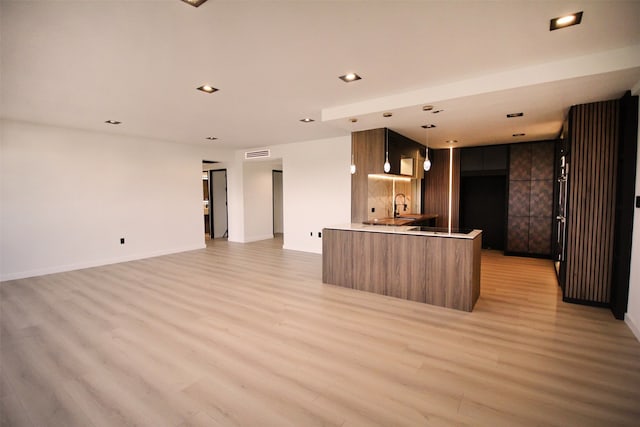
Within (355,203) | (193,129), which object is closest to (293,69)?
(355,203)

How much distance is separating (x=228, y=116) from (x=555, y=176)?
22.3 feet

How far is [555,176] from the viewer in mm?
6512

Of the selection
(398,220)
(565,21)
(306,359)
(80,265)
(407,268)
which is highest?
(565,21)

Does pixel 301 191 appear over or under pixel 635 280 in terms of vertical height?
over

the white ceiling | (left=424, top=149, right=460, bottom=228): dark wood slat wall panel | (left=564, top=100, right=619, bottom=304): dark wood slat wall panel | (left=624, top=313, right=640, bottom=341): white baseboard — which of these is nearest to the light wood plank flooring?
(left=624, top=313, right=640, bottom=341): white baseboard

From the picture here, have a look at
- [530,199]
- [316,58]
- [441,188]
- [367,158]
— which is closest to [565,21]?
[316,58]

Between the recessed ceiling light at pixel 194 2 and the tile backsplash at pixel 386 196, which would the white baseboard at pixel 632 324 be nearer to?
the tile backsplash at pixel 386 196

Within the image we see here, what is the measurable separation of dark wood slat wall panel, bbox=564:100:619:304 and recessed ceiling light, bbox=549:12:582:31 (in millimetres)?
2057

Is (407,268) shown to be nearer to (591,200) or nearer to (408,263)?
(408,263)

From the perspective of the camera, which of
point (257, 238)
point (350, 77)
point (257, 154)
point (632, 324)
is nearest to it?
point (632, 324)

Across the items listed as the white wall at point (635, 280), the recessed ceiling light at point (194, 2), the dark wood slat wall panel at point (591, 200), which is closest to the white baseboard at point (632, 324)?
the white wall at point (635, 280)

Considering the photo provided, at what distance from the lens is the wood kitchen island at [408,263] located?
12.4 ft

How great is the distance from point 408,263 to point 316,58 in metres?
2.78

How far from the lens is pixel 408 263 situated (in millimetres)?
4141
